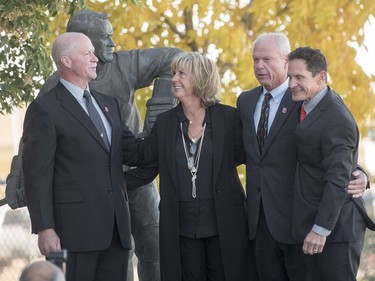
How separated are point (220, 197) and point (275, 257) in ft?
1.54

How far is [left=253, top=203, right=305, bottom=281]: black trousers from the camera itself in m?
7.99

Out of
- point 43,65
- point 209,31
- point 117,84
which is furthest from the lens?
point 209,31

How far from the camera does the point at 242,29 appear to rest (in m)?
13.6

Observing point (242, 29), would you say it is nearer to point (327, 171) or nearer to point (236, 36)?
point (236, 36)

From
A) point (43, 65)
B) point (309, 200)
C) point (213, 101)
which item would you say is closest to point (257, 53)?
point (213, 101)

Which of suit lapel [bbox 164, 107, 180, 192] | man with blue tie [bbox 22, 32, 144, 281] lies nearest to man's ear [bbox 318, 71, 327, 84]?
Result: suit lapel [bbox 164, 107, 180, 192]

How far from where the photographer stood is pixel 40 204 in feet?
25.2

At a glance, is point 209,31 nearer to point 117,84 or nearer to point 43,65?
point 43,65

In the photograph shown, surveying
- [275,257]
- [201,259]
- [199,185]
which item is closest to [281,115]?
[199,185]

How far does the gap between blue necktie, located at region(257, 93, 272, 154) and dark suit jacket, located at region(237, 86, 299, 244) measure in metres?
0.03

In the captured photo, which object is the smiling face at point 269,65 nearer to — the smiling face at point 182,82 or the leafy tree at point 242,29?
the smiling face at point 182,82

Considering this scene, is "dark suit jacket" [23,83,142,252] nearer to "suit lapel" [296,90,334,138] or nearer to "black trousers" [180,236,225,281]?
"black trousers" [180,236,225,281]

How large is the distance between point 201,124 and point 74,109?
749 mm

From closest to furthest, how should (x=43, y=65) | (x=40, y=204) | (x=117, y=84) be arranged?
(x=40, y=204) < (x=117, y=84) < (x=43, y=65)
